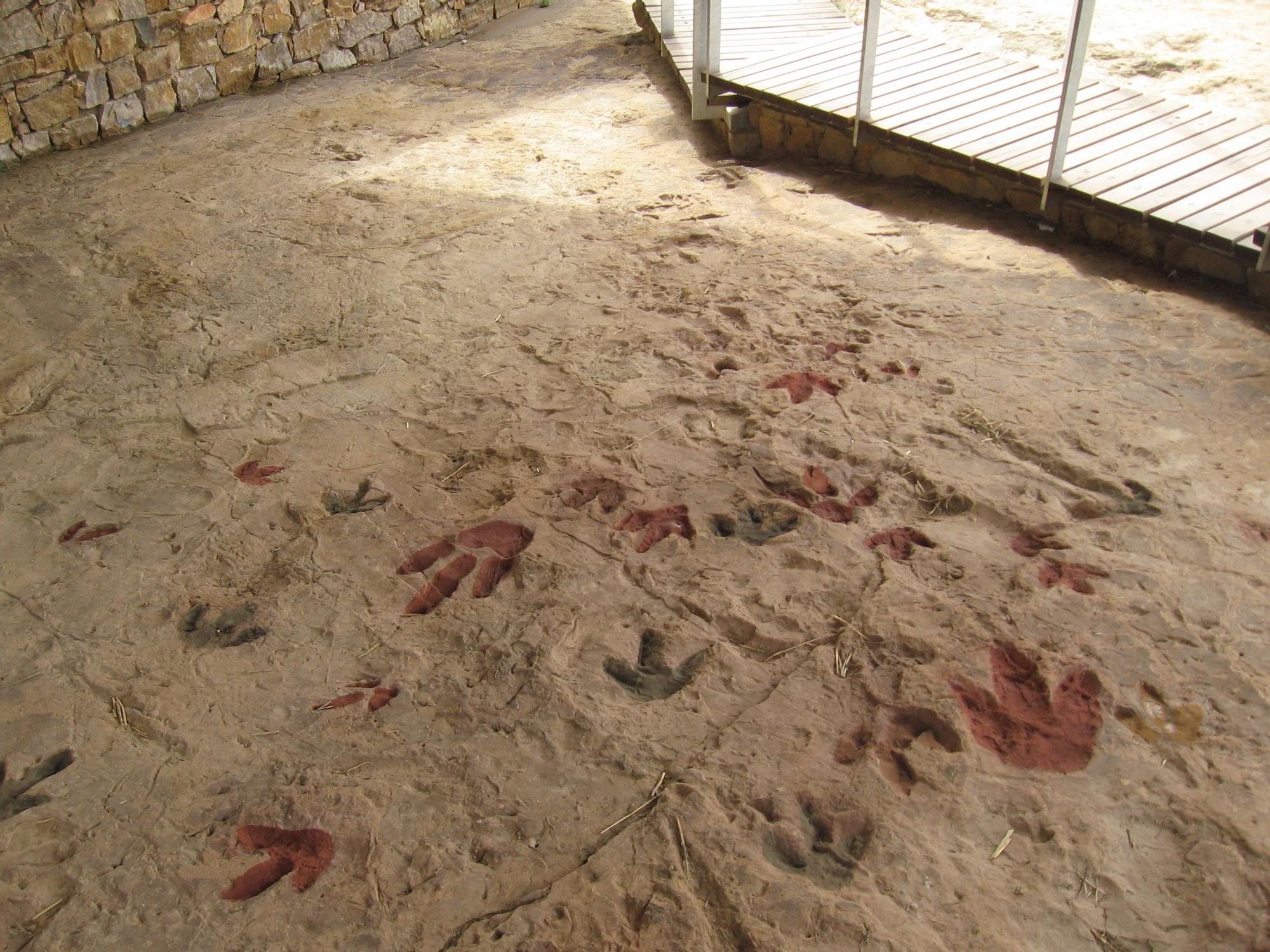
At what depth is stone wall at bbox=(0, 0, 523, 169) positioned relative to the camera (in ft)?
18.6

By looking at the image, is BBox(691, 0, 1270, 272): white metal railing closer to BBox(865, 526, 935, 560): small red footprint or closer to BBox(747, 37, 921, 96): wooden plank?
BBox(747, 37, 921, 96): wooden plank

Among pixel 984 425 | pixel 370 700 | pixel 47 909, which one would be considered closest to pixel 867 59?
pixel 984 425

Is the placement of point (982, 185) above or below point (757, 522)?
above

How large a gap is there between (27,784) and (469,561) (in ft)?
3.96

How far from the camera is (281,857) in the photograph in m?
2.13

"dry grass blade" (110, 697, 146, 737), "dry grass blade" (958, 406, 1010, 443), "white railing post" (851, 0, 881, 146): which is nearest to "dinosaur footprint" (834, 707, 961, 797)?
"dry grass blade" (958, 406, 1010, 443)

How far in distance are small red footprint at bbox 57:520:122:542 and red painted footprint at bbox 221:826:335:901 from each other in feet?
4.43

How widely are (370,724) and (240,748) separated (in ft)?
1.01

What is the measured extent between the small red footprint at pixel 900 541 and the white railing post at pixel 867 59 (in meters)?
2.96

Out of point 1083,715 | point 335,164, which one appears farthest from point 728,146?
point 1083,715

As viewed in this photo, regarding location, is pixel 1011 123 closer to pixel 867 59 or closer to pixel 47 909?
pixel 867 59

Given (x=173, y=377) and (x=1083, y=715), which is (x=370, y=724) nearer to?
(x=1083, y=715)

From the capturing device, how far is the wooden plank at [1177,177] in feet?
13.4

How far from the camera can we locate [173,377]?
389 cm
